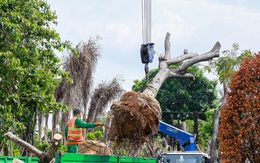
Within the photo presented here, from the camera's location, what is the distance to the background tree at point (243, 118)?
1307 cm

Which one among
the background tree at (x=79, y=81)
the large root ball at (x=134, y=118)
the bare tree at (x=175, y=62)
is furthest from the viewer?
the background tree at (x=79, y=81)

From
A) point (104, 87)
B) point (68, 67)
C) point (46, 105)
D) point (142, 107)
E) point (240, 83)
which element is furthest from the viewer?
point (104, 87)

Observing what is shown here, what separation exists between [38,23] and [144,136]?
731 cm

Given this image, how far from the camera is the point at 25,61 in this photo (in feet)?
50.6

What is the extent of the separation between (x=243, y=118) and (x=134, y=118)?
172 inches

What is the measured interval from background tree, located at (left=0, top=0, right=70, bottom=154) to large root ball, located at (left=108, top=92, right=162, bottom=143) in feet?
17.3

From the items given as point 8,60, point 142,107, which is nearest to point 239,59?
point 8,60

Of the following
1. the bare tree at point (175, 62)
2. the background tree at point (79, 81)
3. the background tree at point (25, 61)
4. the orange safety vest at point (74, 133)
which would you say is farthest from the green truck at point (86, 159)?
the background tree at point (79, 81)

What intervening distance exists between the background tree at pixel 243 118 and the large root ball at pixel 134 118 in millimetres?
3595

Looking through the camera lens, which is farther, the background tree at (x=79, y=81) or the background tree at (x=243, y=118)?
the background tree at (x=79, y=81)

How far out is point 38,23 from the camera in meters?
16.2

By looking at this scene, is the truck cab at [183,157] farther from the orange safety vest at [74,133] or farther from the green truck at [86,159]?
the orange safety vest at [74,133]

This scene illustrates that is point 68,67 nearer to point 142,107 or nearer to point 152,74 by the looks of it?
point 142,107

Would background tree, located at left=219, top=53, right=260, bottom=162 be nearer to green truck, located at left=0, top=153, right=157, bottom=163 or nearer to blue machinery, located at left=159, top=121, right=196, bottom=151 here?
green truck, located at left=0, top=153, right=157, bottom=163
